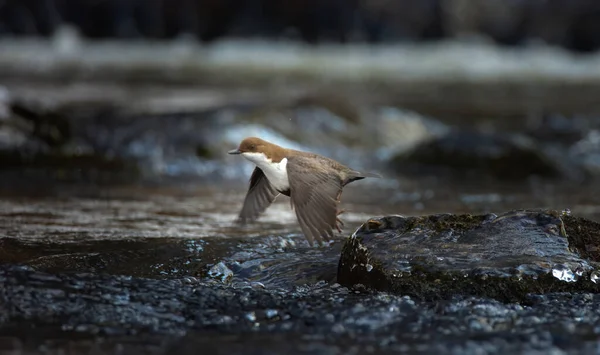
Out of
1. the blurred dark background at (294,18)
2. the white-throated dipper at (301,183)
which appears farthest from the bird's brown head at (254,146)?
the blurred dark background at (294,18)

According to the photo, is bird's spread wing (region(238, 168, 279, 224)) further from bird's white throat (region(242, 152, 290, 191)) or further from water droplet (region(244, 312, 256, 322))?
water droplet (region(244, 312, 256, 322))

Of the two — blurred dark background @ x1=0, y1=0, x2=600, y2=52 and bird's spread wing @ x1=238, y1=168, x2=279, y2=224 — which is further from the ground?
blurred dark background @ x1=0, y1=0, x2=600, y2=52

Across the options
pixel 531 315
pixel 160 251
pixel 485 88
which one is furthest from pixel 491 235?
pixel 485 88

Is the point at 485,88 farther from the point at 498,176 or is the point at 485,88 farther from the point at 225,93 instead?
the point at 498,176

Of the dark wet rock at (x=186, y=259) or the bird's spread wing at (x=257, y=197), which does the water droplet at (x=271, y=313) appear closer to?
the dark wet rock at (x=186, y=259)

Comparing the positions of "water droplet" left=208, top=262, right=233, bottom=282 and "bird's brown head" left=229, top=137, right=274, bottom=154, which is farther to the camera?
"bird's brown head" left=229, top=137, right=274, bottom=154

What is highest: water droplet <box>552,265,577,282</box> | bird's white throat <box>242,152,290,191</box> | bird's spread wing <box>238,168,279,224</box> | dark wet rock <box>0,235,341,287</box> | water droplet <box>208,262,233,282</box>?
bird's white throat <box>242,152,290,191</box>

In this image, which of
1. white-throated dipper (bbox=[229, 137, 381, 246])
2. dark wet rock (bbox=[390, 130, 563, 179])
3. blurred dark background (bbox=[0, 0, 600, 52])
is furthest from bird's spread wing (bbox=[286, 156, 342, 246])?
blurred dark background (bbox=[0, 0, 600, 52])
